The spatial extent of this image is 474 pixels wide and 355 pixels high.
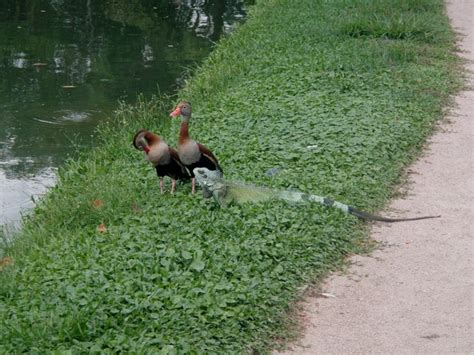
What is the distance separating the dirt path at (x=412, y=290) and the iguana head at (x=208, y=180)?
1.02 metres

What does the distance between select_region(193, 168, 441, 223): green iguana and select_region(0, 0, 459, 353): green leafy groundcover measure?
9 cm

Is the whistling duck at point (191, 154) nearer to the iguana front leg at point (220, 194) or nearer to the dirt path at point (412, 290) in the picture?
the iguana front leg at point (220, 194)

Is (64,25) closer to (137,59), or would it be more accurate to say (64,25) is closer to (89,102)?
(137,59)

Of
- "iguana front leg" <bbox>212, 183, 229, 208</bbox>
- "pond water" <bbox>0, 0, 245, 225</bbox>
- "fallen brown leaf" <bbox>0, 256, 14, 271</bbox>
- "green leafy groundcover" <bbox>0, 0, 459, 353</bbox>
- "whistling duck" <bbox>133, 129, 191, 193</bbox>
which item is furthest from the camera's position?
"pond water" <bbox>0, 0, 245, 225</bbox>

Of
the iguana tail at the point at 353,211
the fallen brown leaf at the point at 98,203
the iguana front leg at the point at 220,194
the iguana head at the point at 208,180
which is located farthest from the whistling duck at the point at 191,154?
the iguana tail at the point at 353,211

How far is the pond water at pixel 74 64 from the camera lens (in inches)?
316

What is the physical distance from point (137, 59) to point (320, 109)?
4327 mm

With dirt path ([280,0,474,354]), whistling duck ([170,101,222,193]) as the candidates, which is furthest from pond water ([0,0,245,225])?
dirt path ([280,0,474,354])

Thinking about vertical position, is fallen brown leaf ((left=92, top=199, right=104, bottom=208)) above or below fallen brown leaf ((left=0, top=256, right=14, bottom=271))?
above

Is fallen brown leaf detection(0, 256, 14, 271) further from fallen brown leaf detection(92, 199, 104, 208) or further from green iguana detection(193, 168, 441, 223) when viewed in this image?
green iguana detection(193, 168, 441, 223)

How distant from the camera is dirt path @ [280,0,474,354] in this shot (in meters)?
4.27

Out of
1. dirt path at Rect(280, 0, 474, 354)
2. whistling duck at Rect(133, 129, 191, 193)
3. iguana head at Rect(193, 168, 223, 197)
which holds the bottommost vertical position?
dirt path at Rect(280, 0, 474, 354)

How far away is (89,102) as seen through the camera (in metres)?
9.61

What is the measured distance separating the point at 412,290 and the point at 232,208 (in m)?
1.25
